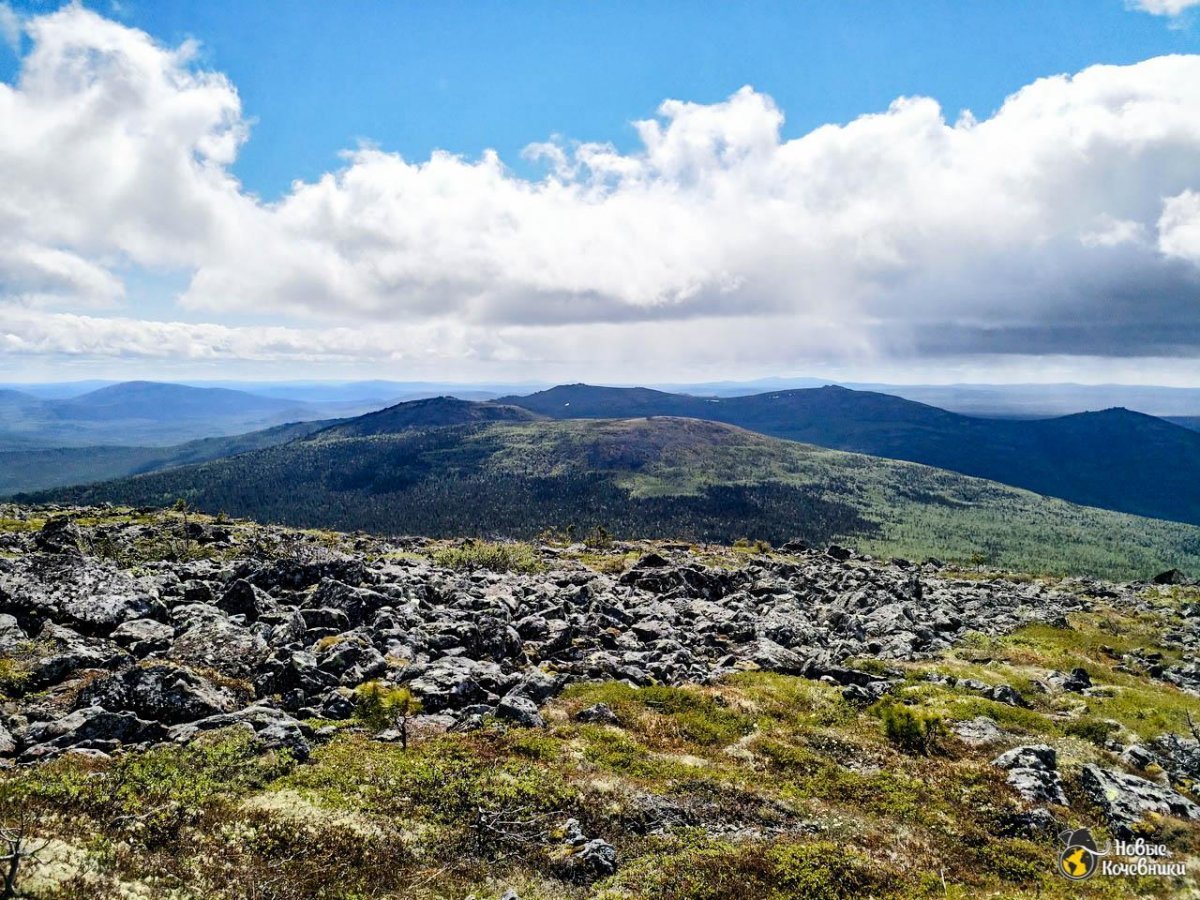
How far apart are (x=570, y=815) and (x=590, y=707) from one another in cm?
1076

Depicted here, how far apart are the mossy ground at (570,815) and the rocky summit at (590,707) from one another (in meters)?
0.16

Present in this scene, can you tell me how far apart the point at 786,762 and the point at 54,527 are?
367 feet

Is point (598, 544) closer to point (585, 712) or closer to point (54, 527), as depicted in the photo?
point (54, 527)

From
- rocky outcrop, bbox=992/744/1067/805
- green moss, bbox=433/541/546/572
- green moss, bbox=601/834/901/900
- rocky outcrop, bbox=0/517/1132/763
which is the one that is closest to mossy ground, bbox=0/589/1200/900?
green moss, bbox=601/834/901/900

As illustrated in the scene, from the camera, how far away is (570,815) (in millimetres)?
21562

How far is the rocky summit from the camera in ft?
68.5

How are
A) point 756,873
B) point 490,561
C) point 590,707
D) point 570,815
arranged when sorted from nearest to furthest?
point 756,873, point 570,815, point 590,707, point 490,561

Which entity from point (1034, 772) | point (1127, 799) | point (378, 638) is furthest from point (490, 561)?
point (1127, 799)

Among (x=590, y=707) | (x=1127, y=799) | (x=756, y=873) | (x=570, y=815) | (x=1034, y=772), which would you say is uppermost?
(x=756, y=873)

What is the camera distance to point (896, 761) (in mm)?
28375

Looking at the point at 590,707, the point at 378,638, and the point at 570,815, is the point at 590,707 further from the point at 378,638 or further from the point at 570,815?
the point at 378,638

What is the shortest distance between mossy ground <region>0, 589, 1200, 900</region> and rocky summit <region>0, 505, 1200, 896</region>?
161mm

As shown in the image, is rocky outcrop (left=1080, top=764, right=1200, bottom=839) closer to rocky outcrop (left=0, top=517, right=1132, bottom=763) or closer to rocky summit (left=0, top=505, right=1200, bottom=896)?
rocky summit (left=0, top=505, right=1200, bottom=896)

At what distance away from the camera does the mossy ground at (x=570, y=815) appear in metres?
16.0
